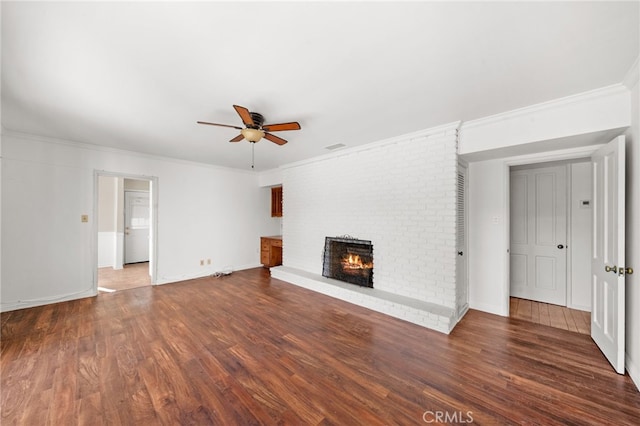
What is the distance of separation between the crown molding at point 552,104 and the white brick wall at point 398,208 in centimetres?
32

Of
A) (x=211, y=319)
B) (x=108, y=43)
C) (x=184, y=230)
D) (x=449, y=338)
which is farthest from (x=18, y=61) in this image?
(x=449, y=338)

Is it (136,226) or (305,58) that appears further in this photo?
(136,226)

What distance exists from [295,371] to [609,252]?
321 cm

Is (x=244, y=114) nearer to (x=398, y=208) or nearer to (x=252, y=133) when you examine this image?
(x=252, y=133)

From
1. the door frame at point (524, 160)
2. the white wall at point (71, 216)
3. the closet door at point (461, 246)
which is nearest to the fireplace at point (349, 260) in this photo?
the closet door at point (461, 246)

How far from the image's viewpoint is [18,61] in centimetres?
187

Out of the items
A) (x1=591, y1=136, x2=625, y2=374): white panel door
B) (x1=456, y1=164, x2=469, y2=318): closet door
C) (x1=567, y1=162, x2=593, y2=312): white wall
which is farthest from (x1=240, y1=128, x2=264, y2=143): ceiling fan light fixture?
(x1=567, y1=162, x2=593, y2=312): white wall

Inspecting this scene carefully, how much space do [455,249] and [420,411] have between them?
78.0 inches

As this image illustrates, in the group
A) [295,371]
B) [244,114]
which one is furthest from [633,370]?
[244,114]

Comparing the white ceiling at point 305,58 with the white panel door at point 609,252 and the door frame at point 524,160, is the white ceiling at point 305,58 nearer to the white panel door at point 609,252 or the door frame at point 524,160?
the white panel door at point 609,252

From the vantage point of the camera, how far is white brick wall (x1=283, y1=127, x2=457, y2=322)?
126 inches

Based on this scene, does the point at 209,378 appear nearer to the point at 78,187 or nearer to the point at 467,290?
the point at 467,290

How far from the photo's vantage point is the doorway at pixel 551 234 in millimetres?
3578

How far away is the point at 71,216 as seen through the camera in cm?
400
